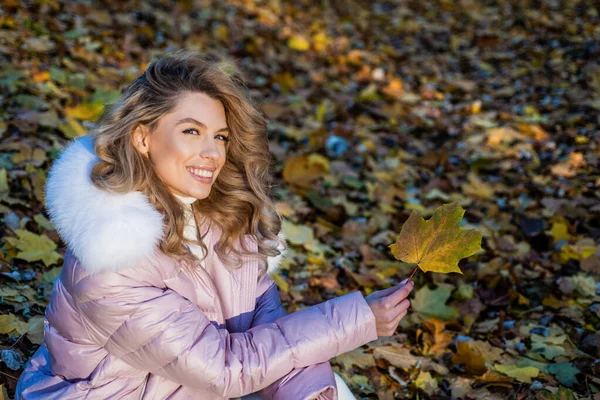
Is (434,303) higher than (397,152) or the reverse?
higher

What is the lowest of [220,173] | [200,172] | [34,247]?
[34,247]

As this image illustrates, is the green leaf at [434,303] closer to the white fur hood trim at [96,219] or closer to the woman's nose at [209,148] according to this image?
the woman's nose at [209,148]

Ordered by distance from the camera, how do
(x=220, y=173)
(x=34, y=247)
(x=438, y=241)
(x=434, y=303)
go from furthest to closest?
(x=434, y=303) → (x=34, y=247) → (x=220, y=173) → (x=438, y=241)

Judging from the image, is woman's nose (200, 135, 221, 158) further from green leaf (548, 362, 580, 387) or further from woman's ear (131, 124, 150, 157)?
green leaf (548, 362, 580, 387)

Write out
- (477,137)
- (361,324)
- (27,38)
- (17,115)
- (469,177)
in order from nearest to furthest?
(361,324), (17,115), (469,177), (27,38), (477,137)

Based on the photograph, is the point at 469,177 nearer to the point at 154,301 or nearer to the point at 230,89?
the point at 230,89

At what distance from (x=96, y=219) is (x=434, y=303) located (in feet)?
5.87

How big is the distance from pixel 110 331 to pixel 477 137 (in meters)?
3.89

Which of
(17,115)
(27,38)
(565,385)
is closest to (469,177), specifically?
(565,385)

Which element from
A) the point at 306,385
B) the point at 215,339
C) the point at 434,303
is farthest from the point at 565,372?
the point at 215,339

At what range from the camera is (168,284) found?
191 cm

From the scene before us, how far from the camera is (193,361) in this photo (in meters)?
1.78

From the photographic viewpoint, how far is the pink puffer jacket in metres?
1.76

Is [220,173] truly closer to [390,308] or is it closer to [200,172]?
[200,172]
